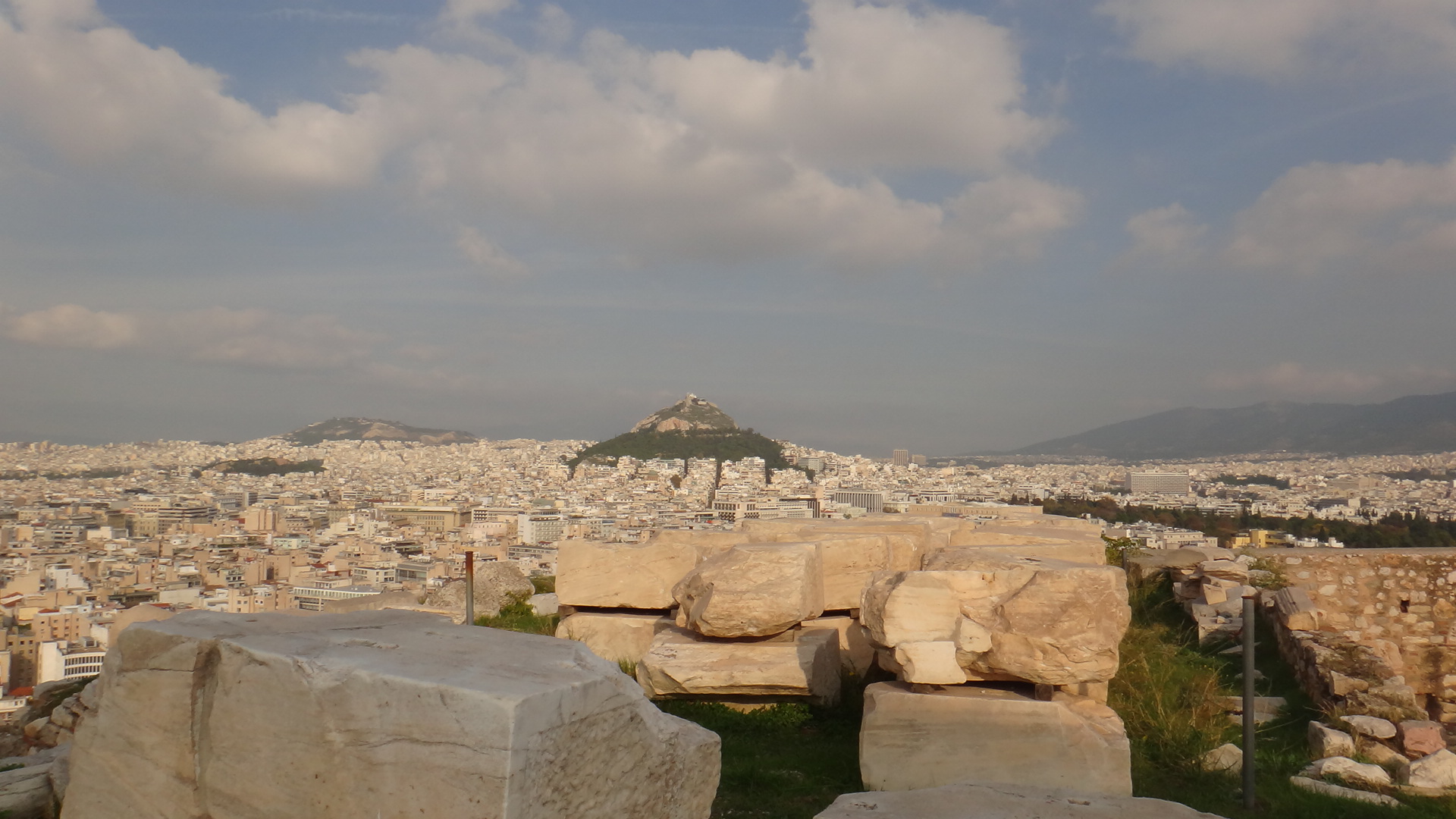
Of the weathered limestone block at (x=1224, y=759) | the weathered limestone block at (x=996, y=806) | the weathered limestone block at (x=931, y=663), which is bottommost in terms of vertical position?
the weathered limestone block at (x=1224, y=759)

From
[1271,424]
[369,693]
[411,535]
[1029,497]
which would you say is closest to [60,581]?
[411,535]

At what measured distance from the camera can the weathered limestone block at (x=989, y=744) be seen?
4762mm

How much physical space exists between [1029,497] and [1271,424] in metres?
101

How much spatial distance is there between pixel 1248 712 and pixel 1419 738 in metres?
2.72

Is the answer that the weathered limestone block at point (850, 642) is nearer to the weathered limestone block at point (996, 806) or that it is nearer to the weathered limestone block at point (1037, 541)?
the weathered limestone block at point (1037, 541)

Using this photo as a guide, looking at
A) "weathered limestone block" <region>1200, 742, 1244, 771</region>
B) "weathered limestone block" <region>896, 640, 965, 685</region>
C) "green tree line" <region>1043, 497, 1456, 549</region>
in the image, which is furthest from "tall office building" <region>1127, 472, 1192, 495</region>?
"weathered limestone block" <region>896, 640, 965, 685</region>

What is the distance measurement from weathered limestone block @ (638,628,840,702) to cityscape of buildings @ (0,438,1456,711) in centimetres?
325


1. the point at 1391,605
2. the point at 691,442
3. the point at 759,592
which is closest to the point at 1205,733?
the point at 759,592

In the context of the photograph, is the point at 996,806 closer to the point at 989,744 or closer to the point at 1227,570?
the point at 989,744

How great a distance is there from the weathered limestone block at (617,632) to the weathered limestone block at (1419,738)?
5625 millimetres

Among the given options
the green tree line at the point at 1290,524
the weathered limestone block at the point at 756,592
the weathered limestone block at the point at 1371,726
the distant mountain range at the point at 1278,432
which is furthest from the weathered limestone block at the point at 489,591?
the distant mountain range at the point at 1278,432

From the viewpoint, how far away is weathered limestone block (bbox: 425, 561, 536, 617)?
1130 cm

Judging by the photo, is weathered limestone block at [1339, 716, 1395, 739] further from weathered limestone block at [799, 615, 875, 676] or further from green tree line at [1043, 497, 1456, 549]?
green tree line at [1043, 497, 1456, 549]

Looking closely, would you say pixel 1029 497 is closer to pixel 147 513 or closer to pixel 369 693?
pixel 369 693
